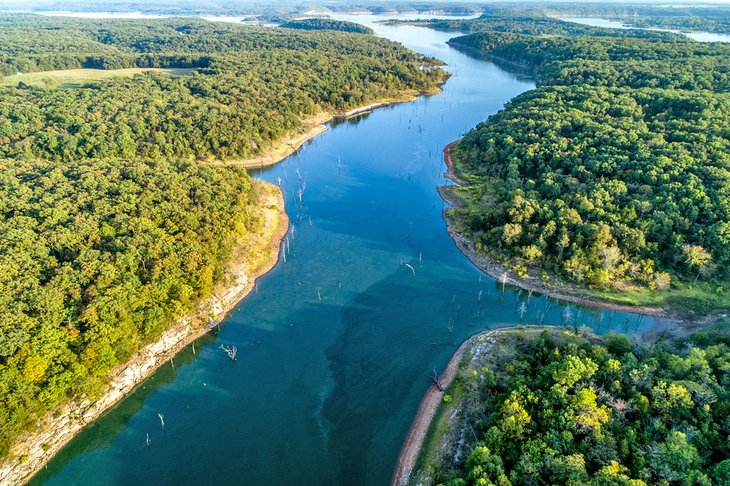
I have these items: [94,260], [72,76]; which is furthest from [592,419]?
[72,76]

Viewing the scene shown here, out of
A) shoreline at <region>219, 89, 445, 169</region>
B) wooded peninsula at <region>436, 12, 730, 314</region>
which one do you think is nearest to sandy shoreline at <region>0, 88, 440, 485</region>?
shoreline at <region>219, 89, 445, 169</region>

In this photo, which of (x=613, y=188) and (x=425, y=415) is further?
(x=613, y=188)

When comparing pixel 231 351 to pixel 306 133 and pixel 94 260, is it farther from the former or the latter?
pixel 306 133

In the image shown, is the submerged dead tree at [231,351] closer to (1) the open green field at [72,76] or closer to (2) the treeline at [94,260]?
(2) the treeline at [94,260]

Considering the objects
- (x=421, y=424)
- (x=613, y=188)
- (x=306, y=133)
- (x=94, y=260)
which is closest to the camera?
(x=421, y=424)

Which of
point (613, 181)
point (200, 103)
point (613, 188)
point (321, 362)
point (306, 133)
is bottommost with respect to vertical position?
point (321, 362)

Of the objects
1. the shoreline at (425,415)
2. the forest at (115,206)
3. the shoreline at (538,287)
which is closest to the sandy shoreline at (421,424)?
the shoreline at (425,415)
